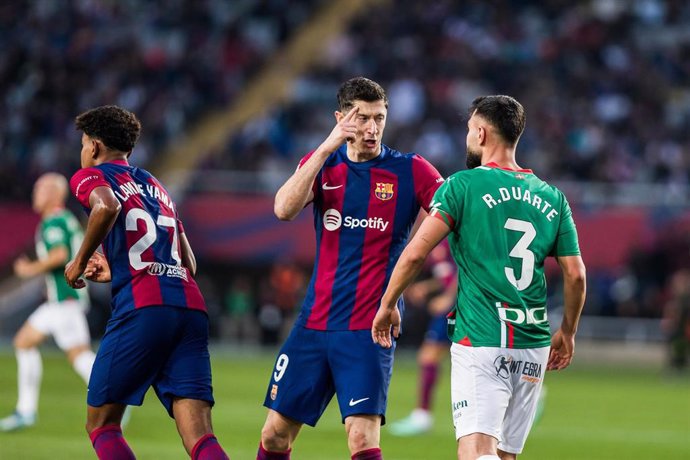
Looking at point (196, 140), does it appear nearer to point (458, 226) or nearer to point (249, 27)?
point (249, 27)

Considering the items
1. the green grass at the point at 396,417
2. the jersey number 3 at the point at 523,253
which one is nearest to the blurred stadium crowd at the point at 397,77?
the green grass at the point at 396,417

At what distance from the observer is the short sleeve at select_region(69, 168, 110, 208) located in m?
6.97

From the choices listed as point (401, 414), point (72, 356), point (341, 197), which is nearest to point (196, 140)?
point (401, 414)

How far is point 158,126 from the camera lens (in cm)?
2842

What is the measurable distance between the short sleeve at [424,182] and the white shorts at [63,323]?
226 inches

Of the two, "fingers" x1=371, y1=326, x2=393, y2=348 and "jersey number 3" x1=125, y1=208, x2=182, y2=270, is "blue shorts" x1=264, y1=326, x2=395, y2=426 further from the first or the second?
"jersey number 3" x1=125, y1=208, x2=182, y2=270

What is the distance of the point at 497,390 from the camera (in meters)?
6.52

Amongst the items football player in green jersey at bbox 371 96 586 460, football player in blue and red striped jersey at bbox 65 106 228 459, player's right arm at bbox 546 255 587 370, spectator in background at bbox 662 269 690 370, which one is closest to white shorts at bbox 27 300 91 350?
football player in blue and red striped jersey at bbox 65 106 228 459

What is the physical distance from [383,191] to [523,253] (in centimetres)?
118

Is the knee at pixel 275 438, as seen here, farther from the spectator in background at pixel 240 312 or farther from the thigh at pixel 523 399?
the spectator in background at pixel 240 312

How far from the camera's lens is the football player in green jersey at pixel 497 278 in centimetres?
651

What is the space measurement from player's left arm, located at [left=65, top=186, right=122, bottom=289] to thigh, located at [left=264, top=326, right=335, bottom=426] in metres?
1.32

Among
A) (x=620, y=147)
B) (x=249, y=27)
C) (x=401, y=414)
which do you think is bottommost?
(x=401, y=414)

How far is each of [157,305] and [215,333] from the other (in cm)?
1960
